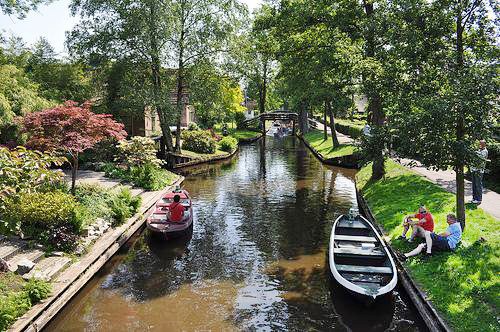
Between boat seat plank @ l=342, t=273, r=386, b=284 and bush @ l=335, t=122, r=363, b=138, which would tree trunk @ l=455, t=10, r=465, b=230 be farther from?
bush @ l=335, t=122, r=363, b=138

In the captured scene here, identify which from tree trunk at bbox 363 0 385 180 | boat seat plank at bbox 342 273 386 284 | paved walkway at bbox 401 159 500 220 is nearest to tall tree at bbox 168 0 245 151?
tree trunk at bbox 363 0 385 180

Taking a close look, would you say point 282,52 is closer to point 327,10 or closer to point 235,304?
point 327,10

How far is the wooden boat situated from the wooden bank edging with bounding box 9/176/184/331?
23.9 feet

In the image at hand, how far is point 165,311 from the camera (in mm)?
10672

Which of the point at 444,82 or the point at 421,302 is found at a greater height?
the point at 444,82

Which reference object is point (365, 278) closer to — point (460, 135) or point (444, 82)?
point (460, 135)

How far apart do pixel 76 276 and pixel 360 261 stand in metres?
8.48

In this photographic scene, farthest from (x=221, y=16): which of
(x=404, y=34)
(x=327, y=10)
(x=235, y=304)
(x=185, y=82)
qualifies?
(x=235, y=304)

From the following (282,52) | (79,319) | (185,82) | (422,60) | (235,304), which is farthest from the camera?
(185,82)

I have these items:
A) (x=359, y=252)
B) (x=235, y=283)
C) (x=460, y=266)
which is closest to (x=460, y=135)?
(x=460, y=266)

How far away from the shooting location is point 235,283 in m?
12.4

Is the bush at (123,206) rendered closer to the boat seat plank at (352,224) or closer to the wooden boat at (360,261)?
the wooden boat at (360,261)

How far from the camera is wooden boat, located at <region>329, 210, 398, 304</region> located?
1034cm

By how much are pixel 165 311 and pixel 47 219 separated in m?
5.46
